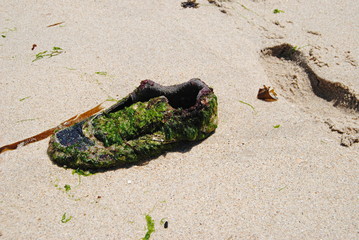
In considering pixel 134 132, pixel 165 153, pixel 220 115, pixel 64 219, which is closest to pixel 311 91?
pixel 220 115

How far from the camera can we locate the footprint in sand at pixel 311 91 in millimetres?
3136

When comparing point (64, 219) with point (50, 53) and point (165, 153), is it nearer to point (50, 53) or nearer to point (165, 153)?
point (165, 153)

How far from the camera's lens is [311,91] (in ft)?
12.1

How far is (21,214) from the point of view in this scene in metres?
2.45

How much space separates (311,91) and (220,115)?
44.8 inches

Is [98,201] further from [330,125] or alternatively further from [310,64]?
[310,64]

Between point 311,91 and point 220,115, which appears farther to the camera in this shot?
point 311,91

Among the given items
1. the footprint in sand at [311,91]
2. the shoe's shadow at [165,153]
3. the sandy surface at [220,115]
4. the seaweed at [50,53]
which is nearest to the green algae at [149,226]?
the sandy surface at [220,115]

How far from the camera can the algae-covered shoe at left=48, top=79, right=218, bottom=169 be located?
2734mm

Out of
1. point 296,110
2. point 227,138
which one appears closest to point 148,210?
point 227,138

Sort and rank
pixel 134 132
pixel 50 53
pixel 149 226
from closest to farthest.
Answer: pixel 149 226
pixel 134 132
pixel 50 53

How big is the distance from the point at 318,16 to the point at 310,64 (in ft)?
4.23

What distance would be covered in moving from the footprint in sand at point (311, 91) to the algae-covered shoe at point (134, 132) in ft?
3.81

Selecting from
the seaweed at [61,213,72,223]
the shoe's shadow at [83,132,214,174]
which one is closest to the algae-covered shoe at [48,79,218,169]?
the shoe's shadow at [83,132,214,174]
